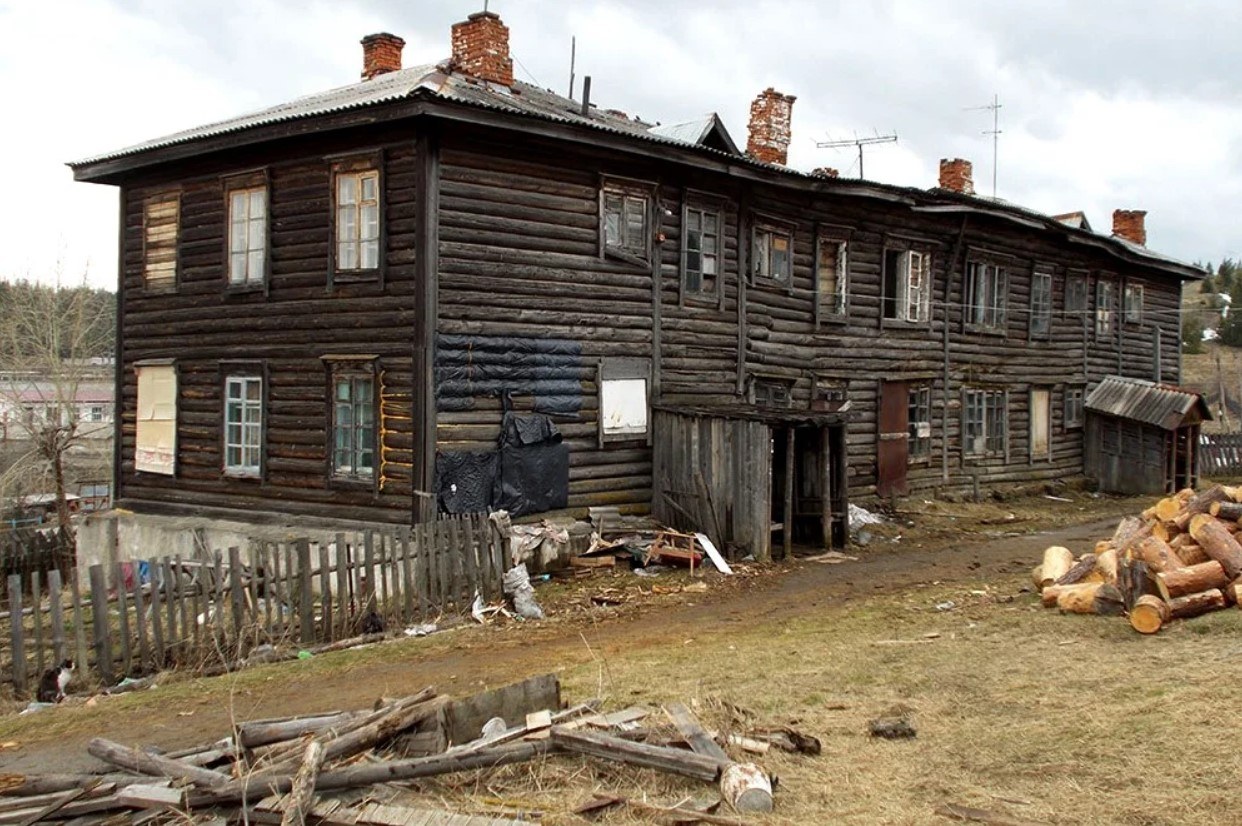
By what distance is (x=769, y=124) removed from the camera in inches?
867

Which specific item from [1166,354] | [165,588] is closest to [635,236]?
[165,588]

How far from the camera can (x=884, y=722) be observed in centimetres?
733

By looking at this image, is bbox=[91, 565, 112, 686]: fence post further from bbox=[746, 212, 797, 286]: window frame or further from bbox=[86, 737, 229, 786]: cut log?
bbox=[746, 212, 797, 286]: window frame

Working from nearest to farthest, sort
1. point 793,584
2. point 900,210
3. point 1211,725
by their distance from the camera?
point 1211,725, point 793,584, point 900,210

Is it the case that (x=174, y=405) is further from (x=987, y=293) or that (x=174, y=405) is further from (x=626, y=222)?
(x=987, y=293)

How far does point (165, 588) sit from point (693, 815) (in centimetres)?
681

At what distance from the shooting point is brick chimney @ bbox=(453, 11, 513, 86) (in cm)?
1767

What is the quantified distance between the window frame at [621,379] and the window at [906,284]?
7.83 metres

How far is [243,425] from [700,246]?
27.0 ft

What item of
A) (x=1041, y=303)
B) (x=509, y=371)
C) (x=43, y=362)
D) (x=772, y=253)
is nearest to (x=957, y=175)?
(x=1041, y=303)

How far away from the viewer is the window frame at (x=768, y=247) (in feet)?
65.1

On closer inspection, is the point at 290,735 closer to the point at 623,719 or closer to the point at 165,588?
the point at 623,719

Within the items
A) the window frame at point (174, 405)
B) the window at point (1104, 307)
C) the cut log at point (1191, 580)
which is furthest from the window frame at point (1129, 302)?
the window frame at point (174, 405)

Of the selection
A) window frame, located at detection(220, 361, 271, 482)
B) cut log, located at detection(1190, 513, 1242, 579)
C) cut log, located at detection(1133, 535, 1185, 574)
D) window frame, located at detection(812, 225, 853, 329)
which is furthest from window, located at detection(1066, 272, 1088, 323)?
window frame, located at detection(220, 361, 271, 482)
